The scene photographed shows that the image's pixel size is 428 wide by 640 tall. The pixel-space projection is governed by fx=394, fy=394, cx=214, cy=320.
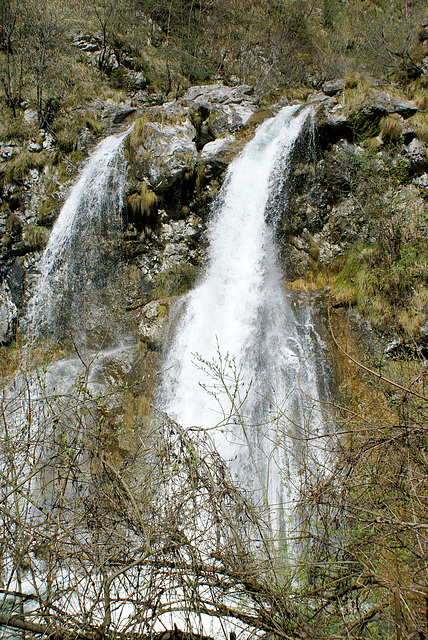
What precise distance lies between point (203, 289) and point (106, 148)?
17.7 ft

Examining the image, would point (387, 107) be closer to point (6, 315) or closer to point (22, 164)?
point (22, 164)

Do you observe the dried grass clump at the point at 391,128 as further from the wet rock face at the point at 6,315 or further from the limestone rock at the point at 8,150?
the limestone rock at the point at 8,150

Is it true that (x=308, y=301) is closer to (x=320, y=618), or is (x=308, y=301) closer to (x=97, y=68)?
(x=320, y=618)

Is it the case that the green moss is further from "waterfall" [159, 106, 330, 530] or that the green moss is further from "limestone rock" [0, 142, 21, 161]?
"limestone rock" [0, 142, 21, 161]

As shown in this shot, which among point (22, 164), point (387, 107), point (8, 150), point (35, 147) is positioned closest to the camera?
point (387, 107)

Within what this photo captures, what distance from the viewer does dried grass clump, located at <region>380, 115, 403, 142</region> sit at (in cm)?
783

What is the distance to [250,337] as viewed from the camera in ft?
22.3

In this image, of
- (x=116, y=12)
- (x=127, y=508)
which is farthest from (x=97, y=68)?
(x=127, y=508)

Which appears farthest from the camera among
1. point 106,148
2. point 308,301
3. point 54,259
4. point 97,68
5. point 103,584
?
point 97,68

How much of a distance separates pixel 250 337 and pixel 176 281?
2.77 m

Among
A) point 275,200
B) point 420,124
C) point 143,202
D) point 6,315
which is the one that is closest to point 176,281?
point 143,202

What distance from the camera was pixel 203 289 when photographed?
8297 millimetres

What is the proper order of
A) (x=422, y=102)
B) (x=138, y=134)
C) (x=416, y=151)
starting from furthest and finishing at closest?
(x=138, y=134)
(x=422, y=102)
(x=416, y=151)

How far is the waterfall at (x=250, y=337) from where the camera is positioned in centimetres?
562
